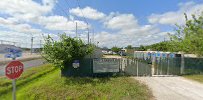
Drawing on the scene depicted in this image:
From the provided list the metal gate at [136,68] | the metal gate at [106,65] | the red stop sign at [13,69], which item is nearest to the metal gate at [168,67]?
the metal gate at [136,68]

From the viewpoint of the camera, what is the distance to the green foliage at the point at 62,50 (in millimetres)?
11930

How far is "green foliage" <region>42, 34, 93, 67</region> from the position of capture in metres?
11.9

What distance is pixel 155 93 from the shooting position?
957cm

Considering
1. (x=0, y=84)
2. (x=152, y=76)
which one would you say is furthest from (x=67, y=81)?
(x=152, y=76)

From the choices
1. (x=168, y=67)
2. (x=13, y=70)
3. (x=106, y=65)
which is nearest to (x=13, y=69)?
(x=13, y=70)

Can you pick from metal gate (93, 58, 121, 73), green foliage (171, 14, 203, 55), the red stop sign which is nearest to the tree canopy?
green foliage (171, 14, 203, 55)

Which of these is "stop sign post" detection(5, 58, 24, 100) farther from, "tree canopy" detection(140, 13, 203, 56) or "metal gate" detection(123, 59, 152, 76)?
"tree canopy" detection(140, 13, 203, 56)

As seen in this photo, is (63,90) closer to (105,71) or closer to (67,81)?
(67,81)

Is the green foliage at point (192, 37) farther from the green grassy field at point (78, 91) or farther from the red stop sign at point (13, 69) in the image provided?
the red stop sign at point (13, 69)

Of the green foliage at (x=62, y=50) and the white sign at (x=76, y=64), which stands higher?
the green foliage at (x=62, y=50)

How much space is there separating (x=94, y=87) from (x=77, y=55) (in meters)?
3.29

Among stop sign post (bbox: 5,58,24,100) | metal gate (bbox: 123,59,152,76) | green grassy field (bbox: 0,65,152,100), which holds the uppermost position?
stop sign post (bbox: 5,58,24,100)

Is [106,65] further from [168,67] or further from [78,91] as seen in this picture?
[168,67]

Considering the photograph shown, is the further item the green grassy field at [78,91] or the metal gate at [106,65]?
the metal gate at [106,65]
